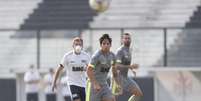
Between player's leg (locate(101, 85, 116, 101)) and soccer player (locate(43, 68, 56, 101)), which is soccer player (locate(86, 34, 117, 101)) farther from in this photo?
soccer player (locate(43, 68, 56, 101))

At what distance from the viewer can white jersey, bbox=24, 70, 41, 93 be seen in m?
27.6

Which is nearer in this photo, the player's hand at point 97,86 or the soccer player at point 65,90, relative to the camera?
the player's hand at point 97,86

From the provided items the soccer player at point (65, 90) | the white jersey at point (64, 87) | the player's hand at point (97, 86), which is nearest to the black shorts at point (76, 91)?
the player's hand at point (97, 86)

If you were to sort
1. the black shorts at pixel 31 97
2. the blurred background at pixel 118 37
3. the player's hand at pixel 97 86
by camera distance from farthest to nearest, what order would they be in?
the black shorts at pixel 31 97
the blurred background at pixel 118 37
the player's hand at pixel 97 86

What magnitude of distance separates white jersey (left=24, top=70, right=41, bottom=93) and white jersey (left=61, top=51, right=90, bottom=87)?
33.9ft

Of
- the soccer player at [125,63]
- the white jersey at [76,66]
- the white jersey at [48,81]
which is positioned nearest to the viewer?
the white jersey at [76,66]

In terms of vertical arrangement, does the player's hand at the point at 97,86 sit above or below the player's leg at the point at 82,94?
A: above

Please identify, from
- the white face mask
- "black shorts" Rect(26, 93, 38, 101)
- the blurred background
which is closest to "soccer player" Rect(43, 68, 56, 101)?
the blurred background

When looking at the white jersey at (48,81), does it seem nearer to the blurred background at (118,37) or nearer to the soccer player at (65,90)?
the blurred background at (118,37)

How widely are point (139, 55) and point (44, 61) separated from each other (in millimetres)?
3378

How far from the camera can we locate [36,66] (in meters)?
28.2

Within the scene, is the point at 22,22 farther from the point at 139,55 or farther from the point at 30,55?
the point at 139,55

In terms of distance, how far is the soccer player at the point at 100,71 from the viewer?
49.0 feet

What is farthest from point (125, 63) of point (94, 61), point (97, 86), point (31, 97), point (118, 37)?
point (31, 97)
